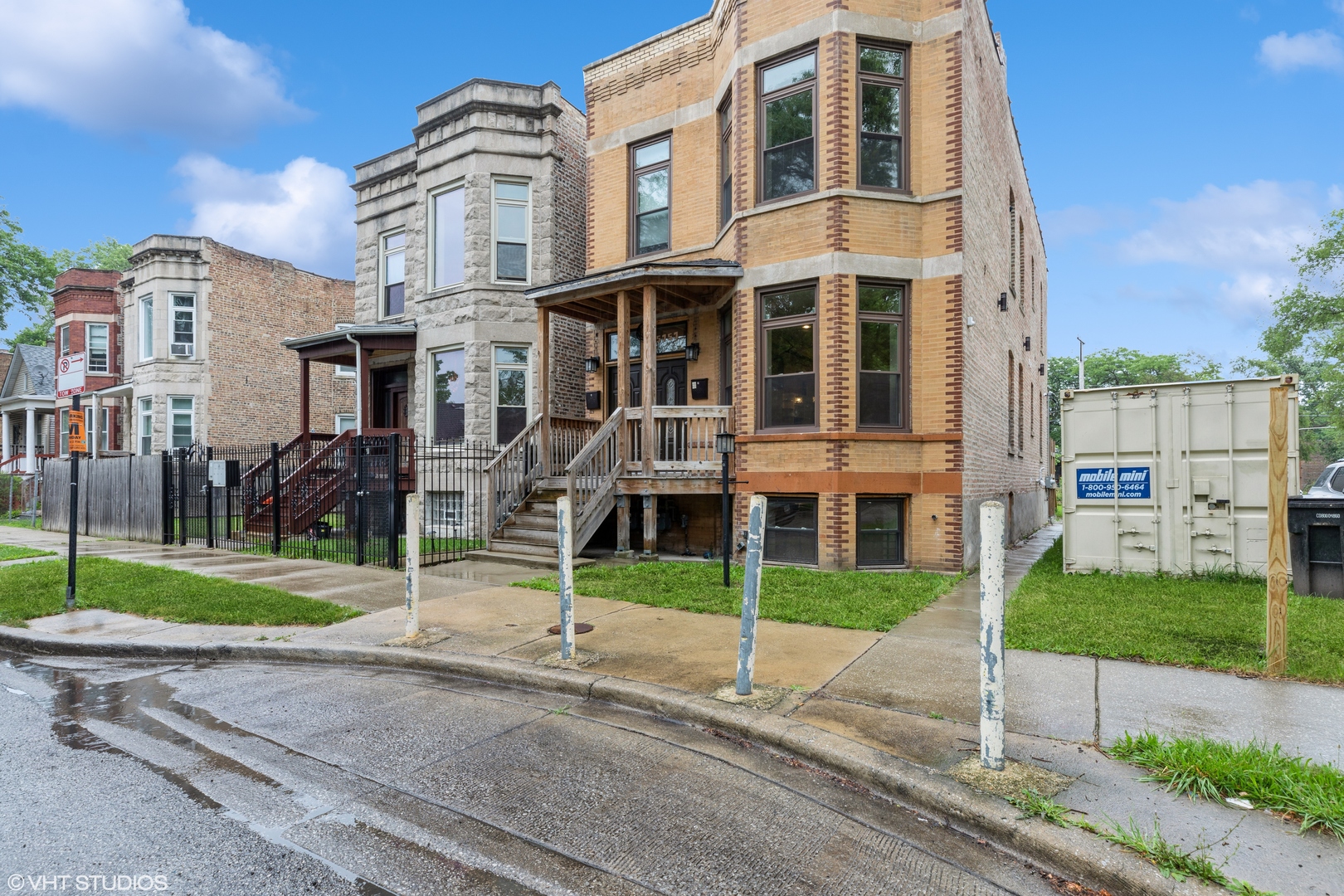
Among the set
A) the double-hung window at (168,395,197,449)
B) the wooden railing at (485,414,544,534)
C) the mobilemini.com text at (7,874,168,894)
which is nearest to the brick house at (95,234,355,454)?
the double-hung window at (168,395,197,449)

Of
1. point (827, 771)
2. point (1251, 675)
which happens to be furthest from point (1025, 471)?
point (827, 771)

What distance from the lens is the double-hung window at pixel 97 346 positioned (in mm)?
30141

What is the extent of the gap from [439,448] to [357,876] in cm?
1438

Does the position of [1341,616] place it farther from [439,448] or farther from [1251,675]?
[439,448]

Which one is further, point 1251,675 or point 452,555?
point 452,555

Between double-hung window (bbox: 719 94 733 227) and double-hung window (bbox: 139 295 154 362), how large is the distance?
77.7 feet

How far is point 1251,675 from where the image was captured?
17.4 ft

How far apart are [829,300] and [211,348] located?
79.5 feet

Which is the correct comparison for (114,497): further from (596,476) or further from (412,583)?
(412,583)

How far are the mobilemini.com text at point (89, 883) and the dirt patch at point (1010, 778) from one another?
12.2ft

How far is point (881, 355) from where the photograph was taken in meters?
11.2

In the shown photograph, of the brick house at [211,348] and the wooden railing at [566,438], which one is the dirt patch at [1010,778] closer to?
the wooden railing at [566,438]

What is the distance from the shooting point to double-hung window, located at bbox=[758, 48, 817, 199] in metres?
11.4

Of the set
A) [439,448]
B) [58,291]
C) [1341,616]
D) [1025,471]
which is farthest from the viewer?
[58,291]
